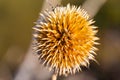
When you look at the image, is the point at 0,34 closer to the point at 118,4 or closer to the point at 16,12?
the point at 16,12

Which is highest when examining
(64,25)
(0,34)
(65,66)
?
(0,34)

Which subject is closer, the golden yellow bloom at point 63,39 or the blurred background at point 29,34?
the golden yellow bloom at point 63,39

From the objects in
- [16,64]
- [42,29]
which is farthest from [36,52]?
[16,64]

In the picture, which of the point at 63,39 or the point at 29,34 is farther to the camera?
the point at 29,34

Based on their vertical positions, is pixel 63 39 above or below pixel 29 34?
below
